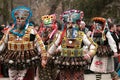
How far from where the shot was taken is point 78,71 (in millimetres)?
8453

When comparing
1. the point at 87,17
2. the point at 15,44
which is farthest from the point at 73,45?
the point at 87,17

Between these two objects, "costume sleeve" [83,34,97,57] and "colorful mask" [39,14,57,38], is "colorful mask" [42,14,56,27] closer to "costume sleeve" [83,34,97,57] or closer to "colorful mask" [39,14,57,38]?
"colorful mask" [39,14,57,38]

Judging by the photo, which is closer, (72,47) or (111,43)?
(72,47)

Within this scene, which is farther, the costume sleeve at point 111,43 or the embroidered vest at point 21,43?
the costume sleeve at point 111,43

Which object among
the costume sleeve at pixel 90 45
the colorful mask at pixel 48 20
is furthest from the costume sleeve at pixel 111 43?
the costume sleeve at pixel 90 45

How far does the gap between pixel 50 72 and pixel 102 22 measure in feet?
5.67

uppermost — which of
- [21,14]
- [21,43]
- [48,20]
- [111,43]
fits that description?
[21,14]

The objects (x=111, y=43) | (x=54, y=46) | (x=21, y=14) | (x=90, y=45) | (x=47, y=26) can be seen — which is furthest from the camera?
(x=47, y=26)

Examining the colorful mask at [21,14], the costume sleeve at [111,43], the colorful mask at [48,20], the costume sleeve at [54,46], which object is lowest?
the costume sleeve at [111,43]

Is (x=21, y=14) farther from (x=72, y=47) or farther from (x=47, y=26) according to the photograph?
(x=47, y=26)

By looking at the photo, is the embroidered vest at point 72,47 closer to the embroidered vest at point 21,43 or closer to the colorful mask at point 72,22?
the colorful mask at point 72,22

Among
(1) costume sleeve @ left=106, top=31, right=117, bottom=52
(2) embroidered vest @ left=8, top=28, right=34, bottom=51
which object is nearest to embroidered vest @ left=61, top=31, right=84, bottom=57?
(2) embroidered vest @ left=8, top=28, right=34, bottom=51

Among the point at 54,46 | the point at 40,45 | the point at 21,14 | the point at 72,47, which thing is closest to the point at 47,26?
the point at 54,46

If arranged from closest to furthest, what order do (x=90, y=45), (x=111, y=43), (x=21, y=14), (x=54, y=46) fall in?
(x=90, y=45), (x=21, y=14), (x=54, y=46), (x=111, y=43)
